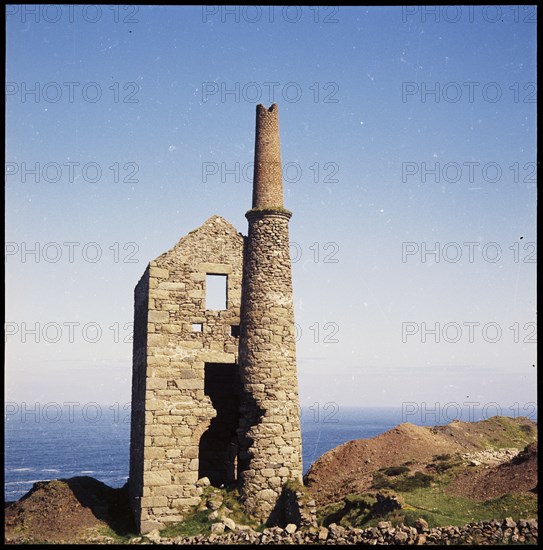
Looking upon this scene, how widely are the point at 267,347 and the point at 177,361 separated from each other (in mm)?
2900

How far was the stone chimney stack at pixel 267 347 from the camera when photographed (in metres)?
21.6

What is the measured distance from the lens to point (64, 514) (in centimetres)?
2152

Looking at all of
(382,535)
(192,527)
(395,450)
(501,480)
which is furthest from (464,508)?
(395,450)

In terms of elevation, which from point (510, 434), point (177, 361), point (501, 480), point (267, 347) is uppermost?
point (267, 347)

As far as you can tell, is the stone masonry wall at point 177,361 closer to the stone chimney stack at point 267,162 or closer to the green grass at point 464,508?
the stone chimney stack at point 267,162

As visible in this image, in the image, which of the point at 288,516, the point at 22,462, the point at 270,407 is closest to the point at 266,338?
the point at 270,407

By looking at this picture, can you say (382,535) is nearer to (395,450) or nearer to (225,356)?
(225,356)

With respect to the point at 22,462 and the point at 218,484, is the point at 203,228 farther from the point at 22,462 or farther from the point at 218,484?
the point at 22,462

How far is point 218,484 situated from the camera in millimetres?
24891

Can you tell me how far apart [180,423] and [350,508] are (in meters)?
5.80

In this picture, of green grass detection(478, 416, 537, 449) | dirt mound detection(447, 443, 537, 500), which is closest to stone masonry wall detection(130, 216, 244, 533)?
dirt mound detection(447, 443, 537, 500)

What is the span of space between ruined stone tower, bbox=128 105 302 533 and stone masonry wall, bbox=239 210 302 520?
0.03 meters

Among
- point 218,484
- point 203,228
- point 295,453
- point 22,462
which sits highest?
point 203,228

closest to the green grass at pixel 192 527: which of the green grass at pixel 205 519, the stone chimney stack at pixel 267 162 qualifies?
the green grass at pixel 205 519
